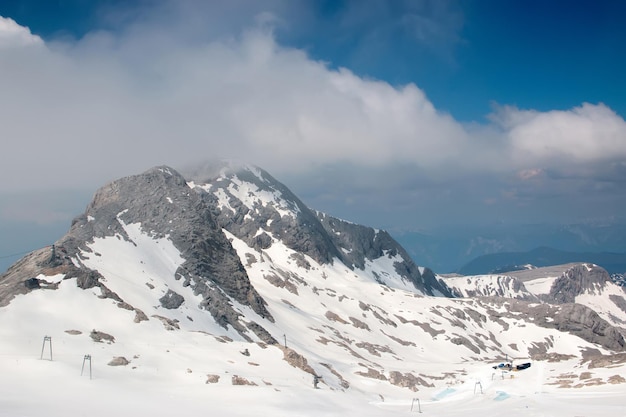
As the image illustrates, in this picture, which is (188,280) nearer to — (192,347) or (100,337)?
(192,347)

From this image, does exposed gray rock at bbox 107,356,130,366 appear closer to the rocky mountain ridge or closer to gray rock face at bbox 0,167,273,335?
the rocky mountain ridge

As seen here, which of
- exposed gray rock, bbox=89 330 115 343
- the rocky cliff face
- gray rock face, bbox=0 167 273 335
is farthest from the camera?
gray rock face, bbox=0 167 273 335

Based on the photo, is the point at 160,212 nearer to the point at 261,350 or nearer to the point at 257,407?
the point at 261,350

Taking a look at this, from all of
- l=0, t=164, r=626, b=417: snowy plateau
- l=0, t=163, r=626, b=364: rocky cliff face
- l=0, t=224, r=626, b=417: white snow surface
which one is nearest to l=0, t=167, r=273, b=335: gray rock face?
l=0, t=163, r=626, b=364: rocky cliff face

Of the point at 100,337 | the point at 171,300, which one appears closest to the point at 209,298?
the point at 171,300

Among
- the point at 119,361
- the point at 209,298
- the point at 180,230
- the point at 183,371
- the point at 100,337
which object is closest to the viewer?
the point at 119,361

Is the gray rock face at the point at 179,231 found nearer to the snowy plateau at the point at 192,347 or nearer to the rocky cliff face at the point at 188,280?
the rocky cliff face at the point at 188,280

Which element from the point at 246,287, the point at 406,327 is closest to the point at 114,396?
the point at 246,287

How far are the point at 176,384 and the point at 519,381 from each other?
191ft

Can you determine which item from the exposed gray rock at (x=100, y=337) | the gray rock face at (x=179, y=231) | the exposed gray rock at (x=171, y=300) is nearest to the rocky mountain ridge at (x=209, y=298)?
the exposed gray rock at (x=171, y=300)

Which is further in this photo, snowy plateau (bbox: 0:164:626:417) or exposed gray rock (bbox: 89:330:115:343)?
exposed gray rock (bbox: 89:330:115:343)

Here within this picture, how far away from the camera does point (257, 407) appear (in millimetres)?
42219

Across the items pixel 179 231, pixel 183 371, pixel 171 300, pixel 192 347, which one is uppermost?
pixel 179 231

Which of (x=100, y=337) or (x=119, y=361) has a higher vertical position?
(x=100, y=337)
